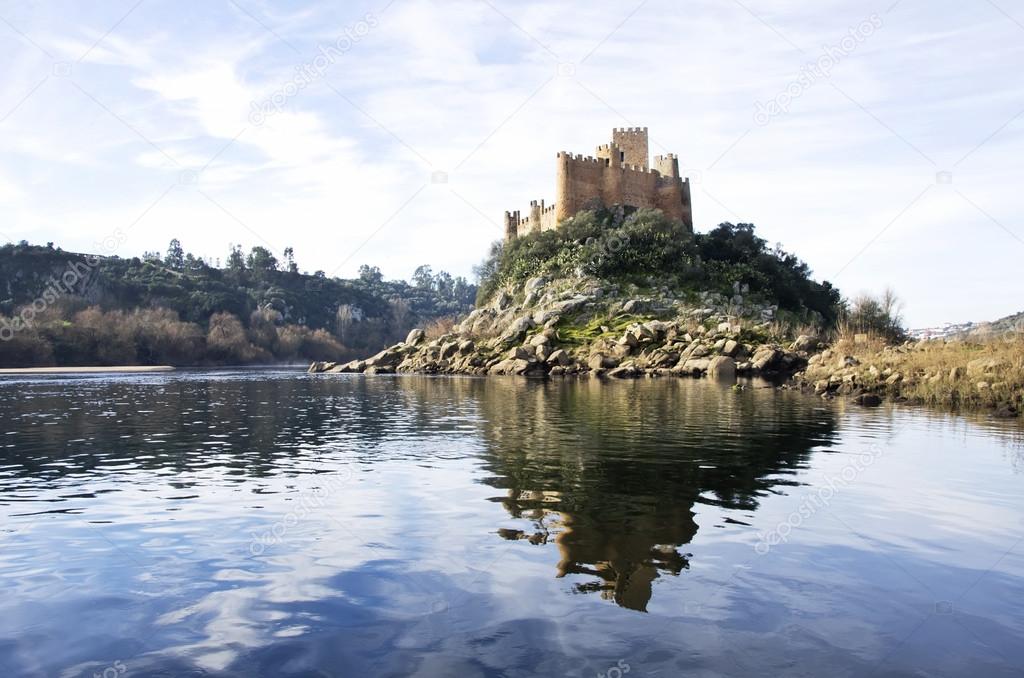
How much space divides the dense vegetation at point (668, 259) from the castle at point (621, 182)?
279 cm

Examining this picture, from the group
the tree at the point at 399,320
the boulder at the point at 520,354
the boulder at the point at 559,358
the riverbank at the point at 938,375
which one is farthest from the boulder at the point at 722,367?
the tree at the point at 399,320

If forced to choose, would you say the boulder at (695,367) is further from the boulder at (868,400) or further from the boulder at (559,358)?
the boulder at (868,400)

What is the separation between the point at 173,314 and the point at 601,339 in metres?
91.9

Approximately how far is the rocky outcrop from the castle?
40.3 ft

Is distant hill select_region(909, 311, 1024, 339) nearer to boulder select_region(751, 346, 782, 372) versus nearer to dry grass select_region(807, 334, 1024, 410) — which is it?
dry grass select_region(807, 334, 1024, 410)

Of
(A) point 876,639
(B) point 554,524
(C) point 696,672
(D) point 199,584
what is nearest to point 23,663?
(D) point 199,584

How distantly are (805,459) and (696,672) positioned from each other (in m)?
13.0

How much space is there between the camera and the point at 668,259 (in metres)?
85.4

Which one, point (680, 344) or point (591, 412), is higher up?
point (680, 344)

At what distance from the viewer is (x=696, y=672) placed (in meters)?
6.50

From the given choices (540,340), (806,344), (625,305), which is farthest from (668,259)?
(806,344)

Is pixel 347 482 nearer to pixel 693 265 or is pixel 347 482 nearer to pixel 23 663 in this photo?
pixel 23 663

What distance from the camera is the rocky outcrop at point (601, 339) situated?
59625 mm

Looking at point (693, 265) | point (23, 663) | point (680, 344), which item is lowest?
point (23, 663)
